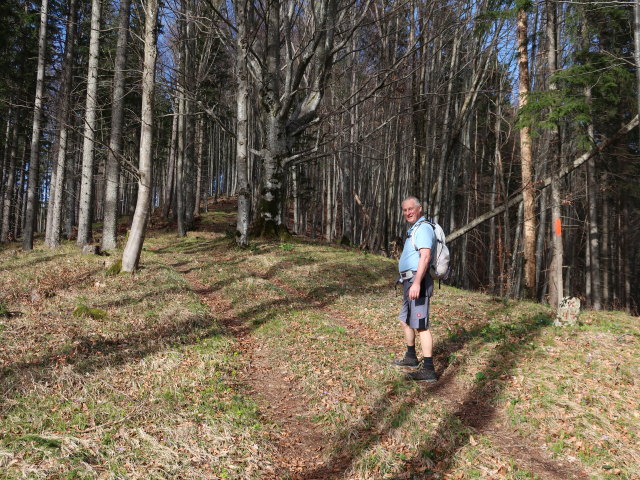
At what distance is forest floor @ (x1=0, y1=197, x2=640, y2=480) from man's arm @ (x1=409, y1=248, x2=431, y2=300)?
119 cm

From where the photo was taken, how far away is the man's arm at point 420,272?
469 centimetres

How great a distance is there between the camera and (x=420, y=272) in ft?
15.4

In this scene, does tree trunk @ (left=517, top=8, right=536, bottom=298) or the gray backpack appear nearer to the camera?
the gray backpack

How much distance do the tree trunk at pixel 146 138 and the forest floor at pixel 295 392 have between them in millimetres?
1730

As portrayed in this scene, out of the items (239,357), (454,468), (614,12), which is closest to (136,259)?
(239,357)

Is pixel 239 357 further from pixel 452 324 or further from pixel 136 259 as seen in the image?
pixel 136 259

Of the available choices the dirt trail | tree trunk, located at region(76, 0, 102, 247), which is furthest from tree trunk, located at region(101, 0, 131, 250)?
the dirt trail

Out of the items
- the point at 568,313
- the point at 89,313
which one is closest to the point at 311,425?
the point at 89,313

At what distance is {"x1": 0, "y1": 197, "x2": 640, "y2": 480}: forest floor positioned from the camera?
Answer: 11.5 ft

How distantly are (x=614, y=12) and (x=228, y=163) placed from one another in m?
40.5

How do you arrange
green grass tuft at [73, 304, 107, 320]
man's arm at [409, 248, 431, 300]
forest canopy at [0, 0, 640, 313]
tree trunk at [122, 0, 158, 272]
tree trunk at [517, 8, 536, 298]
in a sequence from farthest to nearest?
tree trunk at [517, 8, 536, 298] → forest canopy at [0, 0, 640, 313] → tree trunk at [122, 0, 158, 272] → green grass tuft at [73, 304, 107, 320] → man's arm at [409, 248, 431, 300]

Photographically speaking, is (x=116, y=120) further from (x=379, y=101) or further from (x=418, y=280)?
(x=418, y=280)

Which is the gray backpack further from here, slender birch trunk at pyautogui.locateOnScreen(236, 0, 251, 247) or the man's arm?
slender birch trunk at pyautogui.locateOnScreen(236, 0, 251, 247)

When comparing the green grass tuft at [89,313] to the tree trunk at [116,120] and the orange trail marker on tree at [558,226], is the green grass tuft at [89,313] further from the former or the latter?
the orange trail marker on tree at [558,226]
